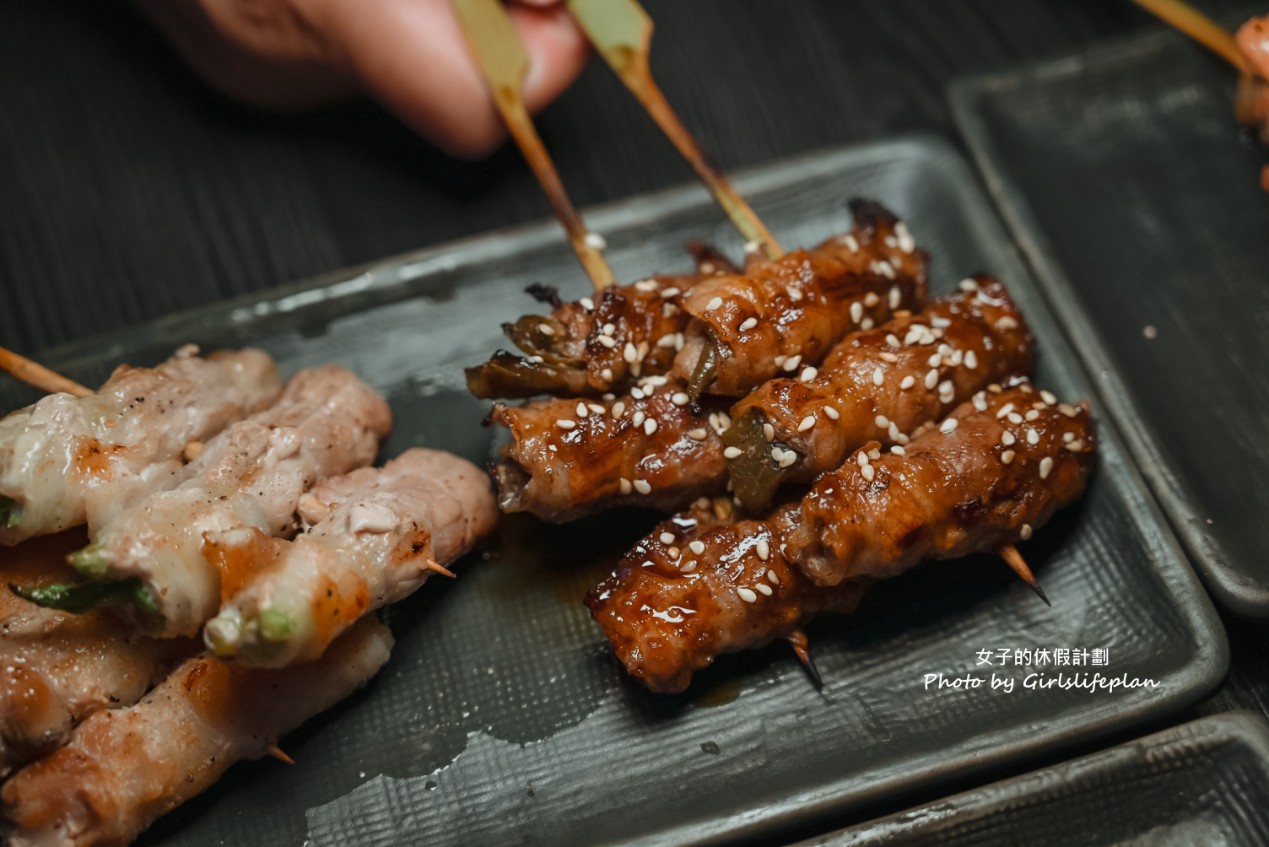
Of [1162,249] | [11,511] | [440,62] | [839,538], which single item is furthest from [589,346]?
[1162,249]

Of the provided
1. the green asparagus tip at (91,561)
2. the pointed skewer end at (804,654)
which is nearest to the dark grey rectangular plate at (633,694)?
the pointed skewer end at (804,654)

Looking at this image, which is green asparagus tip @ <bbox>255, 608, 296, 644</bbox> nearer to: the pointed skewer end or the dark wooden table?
the pointed skewer end

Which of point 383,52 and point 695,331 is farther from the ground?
point 383,52

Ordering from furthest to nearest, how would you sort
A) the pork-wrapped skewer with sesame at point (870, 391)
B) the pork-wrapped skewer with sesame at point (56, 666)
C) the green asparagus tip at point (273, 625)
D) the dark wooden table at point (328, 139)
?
1. the dark wooden table at point (328, 139)
2. the pork-wrapped skewer with sesame at point (870, 391)
3. the pork-wrapped skewer with sesame at point (56, 666)
4. the green asparagus tip at point (273, 625)

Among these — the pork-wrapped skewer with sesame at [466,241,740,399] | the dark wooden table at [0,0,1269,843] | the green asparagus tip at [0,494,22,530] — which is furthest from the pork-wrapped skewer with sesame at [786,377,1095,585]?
the green asparagus tip at [0,494,22,530]

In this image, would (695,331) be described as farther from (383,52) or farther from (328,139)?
(328,139)

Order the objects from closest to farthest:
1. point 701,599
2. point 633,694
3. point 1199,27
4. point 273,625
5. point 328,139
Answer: point 273,625, point 701,599, point 633,694, point 1199,27, point 328,139

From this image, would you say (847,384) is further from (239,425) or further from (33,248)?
(33,248)

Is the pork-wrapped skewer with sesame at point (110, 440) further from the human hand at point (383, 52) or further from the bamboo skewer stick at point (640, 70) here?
the bamboo skewer stick at point (640, 70)
